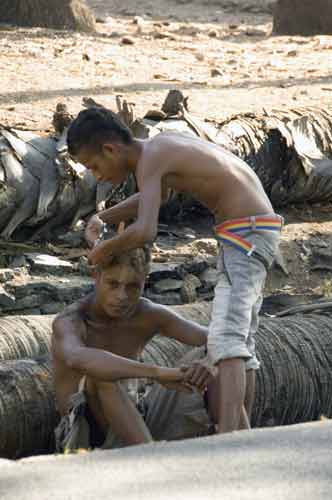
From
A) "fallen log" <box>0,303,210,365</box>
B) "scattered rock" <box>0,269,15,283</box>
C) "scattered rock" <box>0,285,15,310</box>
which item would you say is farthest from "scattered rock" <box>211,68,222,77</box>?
"fallen log" <box>0,303,210,365</box>

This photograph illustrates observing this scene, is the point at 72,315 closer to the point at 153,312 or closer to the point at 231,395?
the point at 153,312

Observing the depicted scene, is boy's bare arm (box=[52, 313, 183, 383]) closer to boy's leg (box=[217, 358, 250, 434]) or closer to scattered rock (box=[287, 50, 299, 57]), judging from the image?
boy's leg (box=[217, 358, 250, 434])

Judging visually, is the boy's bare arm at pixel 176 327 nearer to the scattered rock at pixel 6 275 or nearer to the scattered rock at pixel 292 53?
the scattered rock at pixel 6 275

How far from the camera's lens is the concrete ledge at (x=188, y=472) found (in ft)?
8.94

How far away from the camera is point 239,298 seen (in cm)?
438

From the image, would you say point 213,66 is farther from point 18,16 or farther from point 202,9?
point 202,9

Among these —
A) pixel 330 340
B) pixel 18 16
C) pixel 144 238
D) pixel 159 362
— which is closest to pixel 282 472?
pixel 144 238

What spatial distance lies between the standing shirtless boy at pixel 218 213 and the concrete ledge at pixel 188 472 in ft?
3.69

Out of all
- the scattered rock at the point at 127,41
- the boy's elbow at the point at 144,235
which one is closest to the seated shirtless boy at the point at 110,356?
the boy's elbow at the point at 144,235

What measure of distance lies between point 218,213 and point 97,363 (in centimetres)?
90

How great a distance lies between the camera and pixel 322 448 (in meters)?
3.09

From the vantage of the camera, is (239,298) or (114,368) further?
(239,298)

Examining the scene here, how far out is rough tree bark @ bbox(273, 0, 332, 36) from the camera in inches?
628

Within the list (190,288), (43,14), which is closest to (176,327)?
(190,288)
